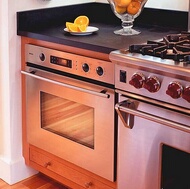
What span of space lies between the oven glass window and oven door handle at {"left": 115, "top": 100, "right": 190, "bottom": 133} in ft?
0.88

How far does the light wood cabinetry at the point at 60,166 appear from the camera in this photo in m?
2.21

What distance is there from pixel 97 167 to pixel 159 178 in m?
0.40

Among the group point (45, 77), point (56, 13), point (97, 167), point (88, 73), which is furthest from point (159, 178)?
point (56, 13)

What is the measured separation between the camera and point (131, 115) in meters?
1.94

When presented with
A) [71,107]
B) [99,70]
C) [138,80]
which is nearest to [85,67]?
[99,70]

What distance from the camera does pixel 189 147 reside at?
5.74 ft

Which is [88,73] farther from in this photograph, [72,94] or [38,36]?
[38,36]

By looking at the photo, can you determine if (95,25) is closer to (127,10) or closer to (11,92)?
(127,10)

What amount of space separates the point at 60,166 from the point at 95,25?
0.86 m

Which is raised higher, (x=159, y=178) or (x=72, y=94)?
(x=72, y=94)

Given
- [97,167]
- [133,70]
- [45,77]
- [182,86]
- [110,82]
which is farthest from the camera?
[45,77]

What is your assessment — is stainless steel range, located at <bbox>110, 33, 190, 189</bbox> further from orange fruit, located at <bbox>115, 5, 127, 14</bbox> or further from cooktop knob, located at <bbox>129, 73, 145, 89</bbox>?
orange fruit, located at <bbox>115, 5, 127, 14</bbox>

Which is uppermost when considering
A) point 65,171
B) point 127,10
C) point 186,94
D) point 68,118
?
point 127,10

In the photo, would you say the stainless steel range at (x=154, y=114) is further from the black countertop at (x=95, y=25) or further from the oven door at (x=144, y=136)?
the black countertop at (x=95, y=25)
